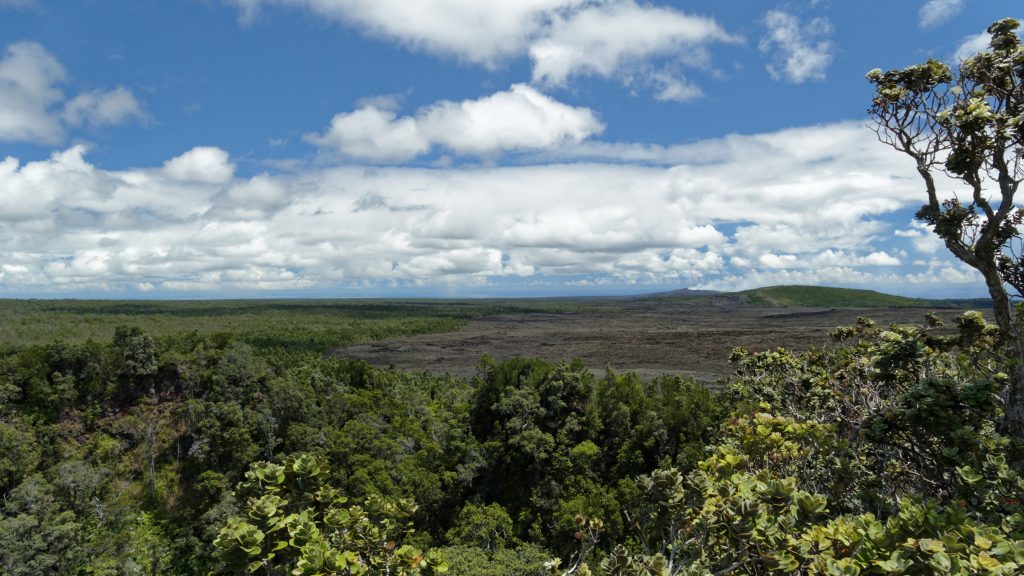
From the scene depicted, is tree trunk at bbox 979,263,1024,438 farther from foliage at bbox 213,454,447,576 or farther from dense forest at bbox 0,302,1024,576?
foliage at bbox 213,454,447,576

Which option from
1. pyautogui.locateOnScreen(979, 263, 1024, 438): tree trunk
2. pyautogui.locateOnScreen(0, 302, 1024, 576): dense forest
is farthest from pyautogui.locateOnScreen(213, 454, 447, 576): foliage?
pyautogui.locateOnScreen(979, 263, 1024, 438): tree trunk

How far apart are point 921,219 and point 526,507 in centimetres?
2152

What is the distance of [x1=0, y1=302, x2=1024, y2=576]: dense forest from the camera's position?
563cm

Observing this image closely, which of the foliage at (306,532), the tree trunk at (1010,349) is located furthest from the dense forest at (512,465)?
the tree trunk at (1010,349)

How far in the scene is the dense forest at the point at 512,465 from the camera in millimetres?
5633

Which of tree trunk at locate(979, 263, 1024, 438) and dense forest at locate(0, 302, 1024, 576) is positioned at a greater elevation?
tree trunk at locate(979, 263, 1024, 438)

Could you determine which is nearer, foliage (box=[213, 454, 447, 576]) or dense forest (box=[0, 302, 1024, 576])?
foliage (box=[213, 454, 447, 576])

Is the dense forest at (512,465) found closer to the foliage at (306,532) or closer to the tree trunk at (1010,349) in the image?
the foliage at (306,532)

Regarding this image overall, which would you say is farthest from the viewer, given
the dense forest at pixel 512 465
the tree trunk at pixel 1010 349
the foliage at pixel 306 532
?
the tree trunk at pixel 1010 349

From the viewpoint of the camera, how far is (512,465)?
25875 millimetres

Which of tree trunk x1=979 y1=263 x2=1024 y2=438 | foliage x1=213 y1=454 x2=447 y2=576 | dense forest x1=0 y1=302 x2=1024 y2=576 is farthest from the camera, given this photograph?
tree trunk x1=979 y1=263 x2=1024 y2=438

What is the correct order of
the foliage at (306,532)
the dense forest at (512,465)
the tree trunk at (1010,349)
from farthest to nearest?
the tree trunk at (1010,349)
the dense forest at (512,465)
the foliage at (306,532)

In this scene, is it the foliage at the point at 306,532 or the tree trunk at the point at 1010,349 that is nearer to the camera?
the foliage at the point at 306,532

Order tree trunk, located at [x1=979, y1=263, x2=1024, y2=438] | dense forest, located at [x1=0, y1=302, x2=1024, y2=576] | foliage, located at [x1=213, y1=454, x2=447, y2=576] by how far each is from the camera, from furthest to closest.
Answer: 1. tree trunk, located at [x1=979, y1=263, x2=1024, y2=438]
2. dense forest, located at [x1=0, y1=302, x2=1024, y2=576]
3. foliage, located at [x1=213, y1=454, x2=447, y2=576]
